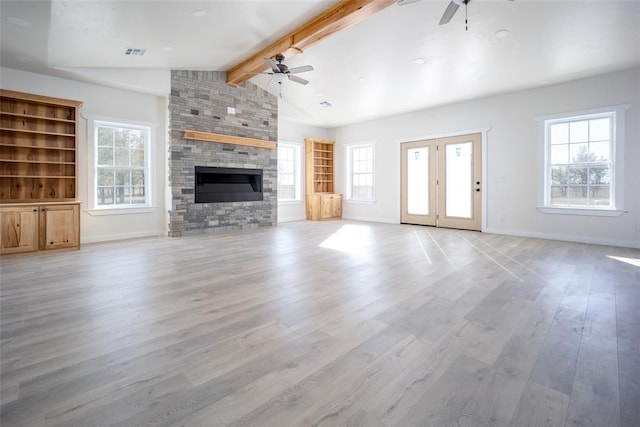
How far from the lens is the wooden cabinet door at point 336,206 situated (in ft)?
31.7

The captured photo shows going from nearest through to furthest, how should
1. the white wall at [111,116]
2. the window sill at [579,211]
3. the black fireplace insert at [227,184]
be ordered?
the white wall at [111,116] < the window sill at [579,211] < the black fireplace insert at [227,184]

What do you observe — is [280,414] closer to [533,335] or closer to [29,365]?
[29,365]

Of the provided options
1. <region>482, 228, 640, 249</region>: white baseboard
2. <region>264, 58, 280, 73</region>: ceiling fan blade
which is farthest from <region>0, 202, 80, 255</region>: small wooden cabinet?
<region>482, 228, 640, 249</region>: white baseboard

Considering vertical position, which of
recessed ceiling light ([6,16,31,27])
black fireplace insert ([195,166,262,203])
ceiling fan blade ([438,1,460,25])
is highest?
recessed ceiling light ([6,16,31,27])

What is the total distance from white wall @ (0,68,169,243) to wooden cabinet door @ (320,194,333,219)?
4215 mm

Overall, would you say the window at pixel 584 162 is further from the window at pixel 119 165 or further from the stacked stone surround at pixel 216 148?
the window at pixel 119 165

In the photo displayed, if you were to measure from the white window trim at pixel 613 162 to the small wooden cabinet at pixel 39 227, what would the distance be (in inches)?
322

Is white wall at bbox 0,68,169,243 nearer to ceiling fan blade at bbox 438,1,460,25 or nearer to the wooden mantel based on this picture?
the wooden mantel

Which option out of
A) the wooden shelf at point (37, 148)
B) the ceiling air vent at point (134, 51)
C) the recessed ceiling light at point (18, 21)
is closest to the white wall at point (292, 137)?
the ceiling air vent at point (134, 51)

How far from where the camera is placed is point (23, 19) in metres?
3.64

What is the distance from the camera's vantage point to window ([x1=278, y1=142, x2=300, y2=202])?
9.08 meters

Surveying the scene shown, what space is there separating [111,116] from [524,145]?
25.9 feet

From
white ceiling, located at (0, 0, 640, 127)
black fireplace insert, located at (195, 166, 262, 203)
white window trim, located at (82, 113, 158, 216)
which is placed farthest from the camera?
black fireplace insert, located at (195, 166, 262, 203)

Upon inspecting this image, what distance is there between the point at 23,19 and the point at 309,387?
4.94 m
